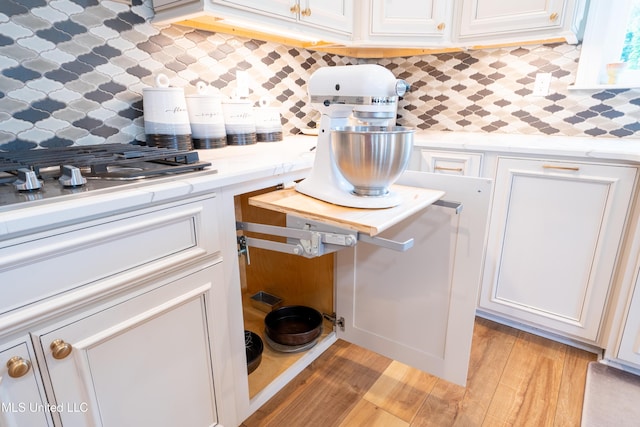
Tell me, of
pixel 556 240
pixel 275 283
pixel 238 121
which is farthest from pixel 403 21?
pixel 275 283

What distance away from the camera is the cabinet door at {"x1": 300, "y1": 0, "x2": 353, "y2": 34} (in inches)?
59.2

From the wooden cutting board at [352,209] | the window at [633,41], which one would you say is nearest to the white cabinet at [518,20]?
the window at [633,41]

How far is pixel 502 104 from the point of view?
201 cm

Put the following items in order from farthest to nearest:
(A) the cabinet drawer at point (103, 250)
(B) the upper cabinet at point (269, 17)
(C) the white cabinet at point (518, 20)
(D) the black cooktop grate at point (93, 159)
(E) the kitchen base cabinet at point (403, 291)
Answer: (C) the white cabinet at point (518, 20) → (B) the upper cabinet at point (269, 17) → (E) the kitchen base cabinet at point (403, 291) → (D) the black cooktop grate at point (93, 159) → (A) the cabinet drawer at point (103, 250)

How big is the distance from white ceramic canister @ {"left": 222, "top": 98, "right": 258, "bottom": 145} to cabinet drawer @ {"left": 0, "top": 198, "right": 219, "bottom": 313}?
70 cm

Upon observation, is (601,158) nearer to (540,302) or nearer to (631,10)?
(540,302)

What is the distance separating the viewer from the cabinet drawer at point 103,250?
604 millimetres

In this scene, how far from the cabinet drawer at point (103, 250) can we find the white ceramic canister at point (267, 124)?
2.67 ft

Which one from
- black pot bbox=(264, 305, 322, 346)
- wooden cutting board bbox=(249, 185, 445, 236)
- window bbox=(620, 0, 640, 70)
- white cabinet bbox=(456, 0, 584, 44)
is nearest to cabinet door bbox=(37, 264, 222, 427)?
wooden cutting board bbox=(249, 185, 445, 236)

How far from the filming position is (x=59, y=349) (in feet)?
2.19

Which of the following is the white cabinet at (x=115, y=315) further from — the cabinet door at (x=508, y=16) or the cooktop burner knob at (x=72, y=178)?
the cabinet door at (x=508, y=16)

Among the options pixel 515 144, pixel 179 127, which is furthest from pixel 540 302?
pixel 179 127

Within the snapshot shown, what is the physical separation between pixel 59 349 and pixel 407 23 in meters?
1.90

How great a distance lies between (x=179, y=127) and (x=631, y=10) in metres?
2.12
